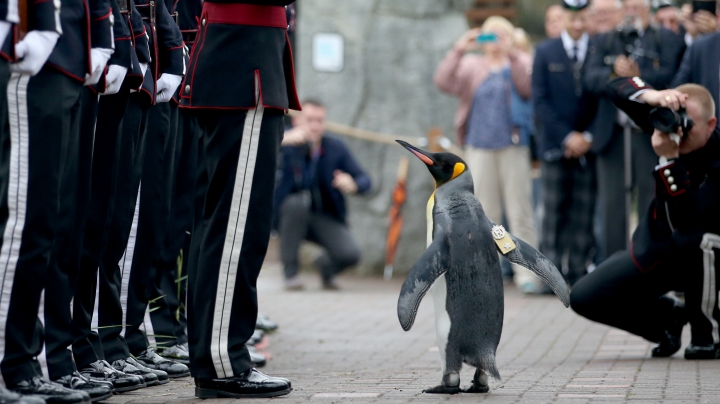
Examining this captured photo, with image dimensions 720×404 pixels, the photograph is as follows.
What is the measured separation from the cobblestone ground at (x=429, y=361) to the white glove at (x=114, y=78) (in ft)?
3.62

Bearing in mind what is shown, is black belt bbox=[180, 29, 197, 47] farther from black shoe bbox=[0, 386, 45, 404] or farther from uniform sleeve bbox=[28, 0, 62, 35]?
black shoe bbox=[0, 386, 45, 404]

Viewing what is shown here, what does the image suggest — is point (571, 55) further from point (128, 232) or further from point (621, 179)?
point (128, 232)

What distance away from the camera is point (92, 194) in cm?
448

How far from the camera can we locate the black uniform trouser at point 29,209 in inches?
144

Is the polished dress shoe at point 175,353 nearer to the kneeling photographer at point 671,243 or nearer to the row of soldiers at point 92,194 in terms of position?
the row of soldiers at point 92,194

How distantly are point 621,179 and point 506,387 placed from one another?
4.69 metres

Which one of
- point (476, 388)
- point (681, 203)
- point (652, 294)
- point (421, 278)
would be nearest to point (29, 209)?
point (421, 278)

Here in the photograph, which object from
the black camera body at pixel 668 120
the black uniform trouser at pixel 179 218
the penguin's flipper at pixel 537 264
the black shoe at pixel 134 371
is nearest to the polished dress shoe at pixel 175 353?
the black uniform trouser at pixel 179 218

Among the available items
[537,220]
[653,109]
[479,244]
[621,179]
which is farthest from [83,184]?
[537,220]

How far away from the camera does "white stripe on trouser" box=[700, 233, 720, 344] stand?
564 centimetres

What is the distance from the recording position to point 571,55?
31.0 feet

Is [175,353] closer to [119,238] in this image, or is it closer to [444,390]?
[119,238]

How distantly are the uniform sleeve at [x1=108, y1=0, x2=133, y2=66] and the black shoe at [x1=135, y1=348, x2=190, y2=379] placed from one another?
51.1 inches

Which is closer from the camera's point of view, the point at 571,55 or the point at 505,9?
the point at 571,55
